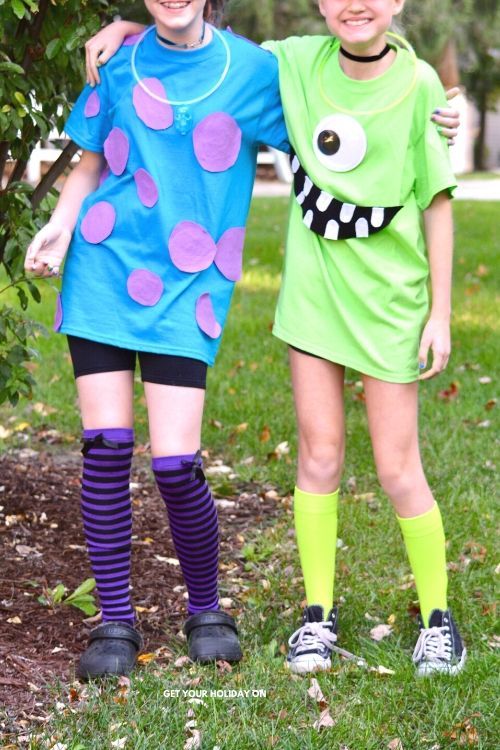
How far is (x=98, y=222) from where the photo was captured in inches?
107

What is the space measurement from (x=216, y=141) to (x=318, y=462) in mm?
854

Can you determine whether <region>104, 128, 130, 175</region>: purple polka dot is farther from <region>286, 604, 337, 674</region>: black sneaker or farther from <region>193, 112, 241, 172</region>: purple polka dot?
<region>286, 604, 337, 674</region>: black sneaker

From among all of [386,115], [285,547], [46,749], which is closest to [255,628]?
[285,547]

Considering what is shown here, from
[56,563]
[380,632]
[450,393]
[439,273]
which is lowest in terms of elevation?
[450,393]

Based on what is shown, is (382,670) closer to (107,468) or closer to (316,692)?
(316,692)

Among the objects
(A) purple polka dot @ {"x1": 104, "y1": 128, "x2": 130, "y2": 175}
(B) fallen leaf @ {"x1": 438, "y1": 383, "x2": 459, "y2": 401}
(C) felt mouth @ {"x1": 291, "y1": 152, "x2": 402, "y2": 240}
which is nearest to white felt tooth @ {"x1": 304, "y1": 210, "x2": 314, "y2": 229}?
(C) felt mouth @ {"x1": 291, "y1": 152, "x2": 402, "y2": 240}

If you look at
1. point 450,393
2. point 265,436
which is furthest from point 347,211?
point 450,393

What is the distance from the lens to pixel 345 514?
12.9 ft

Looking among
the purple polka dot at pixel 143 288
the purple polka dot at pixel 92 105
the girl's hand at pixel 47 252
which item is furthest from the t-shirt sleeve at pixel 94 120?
the purple polka dot at pixel 143 288

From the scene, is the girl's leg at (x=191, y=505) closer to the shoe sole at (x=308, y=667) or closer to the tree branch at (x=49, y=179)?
the shoe sole at (x=308, y=667)

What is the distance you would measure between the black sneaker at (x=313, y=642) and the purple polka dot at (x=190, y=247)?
3.18ft

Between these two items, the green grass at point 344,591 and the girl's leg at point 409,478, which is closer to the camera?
the green grass at point 344,591

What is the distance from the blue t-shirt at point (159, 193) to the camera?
2684mm

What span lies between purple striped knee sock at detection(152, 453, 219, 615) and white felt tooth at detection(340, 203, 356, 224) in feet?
2.24
